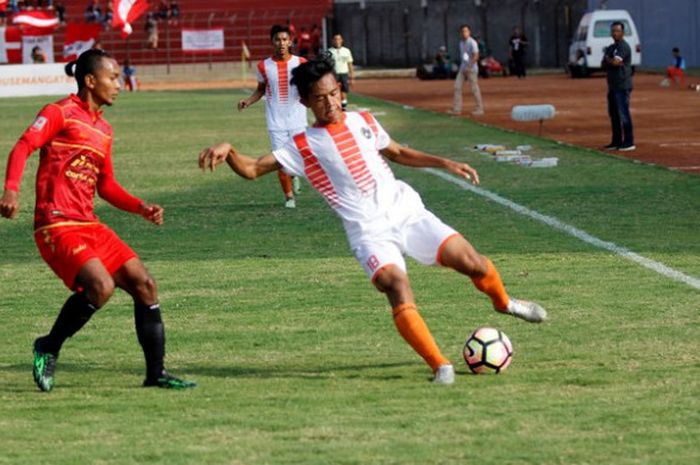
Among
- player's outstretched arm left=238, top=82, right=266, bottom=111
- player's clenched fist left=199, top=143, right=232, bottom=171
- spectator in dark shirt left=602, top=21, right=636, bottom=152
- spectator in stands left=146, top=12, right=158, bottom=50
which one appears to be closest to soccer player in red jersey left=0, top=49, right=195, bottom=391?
player's clenched fist left=199, top=143, right=232, bottom=171

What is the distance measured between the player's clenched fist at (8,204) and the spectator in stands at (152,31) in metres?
68.5

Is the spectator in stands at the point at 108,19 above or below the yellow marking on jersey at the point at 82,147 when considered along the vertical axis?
above

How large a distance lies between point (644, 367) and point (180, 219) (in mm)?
10300

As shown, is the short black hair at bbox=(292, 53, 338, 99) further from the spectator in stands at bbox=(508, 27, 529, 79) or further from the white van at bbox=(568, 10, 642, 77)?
the spectator in stands at bbox=(508, 27, 529, 79)

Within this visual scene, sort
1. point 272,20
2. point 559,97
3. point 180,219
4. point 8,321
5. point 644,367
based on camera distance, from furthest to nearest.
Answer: point 272,20 < point 559,97 < point 180,219 < point 8,321 < point 644,367

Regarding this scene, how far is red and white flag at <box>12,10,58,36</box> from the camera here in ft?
231

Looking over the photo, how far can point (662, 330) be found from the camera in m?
10.6

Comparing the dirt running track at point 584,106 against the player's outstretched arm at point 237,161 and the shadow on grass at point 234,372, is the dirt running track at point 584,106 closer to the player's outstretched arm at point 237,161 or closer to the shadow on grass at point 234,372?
the shadow on grass at point 234,372

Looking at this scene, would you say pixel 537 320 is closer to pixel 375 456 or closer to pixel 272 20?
pixel 375 456

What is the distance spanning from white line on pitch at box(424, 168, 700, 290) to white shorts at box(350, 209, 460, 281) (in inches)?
142

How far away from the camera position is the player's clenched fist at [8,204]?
8.93 metres

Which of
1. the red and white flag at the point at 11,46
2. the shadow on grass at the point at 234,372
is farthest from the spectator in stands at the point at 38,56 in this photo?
the shadow on grass at the point at 234,372

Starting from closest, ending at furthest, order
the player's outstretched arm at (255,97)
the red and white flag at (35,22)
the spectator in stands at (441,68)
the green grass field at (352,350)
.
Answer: the green grass field at (352,350), the player's outstretched arm at (255,97), the spectator in stands at (441,68), the red and white flag at (35,22)

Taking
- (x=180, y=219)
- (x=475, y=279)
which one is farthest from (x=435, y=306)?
(x=180, y=219)
